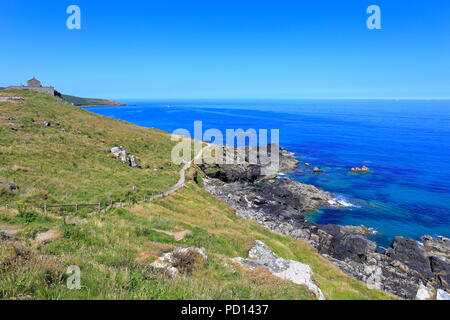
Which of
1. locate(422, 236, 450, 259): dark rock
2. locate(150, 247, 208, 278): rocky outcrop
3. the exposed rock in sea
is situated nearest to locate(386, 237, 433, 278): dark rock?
locate(422, 236, 450, 259): dark rock

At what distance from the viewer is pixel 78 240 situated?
1215 cm

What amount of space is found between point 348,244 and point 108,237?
97.4ft

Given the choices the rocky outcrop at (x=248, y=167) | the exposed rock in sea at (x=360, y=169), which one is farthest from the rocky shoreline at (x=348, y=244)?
the exposed rock in sea at (x=360, y=169)

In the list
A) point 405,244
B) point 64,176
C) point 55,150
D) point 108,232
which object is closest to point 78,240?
point 108,232

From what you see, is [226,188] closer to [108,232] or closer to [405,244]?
[405,244]

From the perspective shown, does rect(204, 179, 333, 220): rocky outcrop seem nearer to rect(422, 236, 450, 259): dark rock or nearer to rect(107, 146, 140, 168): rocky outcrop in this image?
rect(107, 146, 140, 168): rocky outcrop

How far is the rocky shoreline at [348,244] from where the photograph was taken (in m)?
24.7

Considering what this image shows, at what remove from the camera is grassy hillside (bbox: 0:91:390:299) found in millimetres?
7609

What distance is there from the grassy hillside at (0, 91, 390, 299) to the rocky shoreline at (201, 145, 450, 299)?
6352 millimetres

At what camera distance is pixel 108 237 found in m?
13.5

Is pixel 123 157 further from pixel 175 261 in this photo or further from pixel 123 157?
pixel 175 261

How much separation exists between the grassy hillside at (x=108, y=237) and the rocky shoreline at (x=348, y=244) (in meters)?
6.35

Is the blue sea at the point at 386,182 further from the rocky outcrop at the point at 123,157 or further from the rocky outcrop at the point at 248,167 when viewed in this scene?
the rocky outcrop at the point at 123,157
